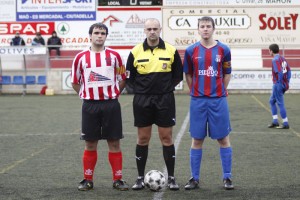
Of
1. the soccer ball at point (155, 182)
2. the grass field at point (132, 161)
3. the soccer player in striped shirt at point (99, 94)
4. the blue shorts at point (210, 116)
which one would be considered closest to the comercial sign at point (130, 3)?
the grass field at point (132, 161)

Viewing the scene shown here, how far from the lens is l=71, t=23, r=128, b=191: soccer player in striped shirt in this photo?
7516 millimetres

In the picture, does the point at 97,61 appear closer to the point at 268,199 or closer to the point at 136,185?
the point at 136,185

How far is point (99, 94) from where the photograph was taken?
7.55 metres

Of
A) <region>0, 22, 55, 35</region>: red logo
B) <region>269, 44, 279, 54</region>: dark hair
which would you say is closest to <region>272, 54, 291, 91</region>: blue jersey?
<region>269, 44, 279, 54</region>: dark hair

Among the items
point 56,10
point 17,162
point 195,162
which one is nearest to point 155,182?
point 195,162

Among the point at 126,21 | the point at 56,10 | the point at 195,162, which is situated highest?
the point at 56,10

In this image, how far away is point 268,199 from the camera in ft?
22.3

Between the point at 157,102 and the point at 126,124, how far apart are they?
8.29m

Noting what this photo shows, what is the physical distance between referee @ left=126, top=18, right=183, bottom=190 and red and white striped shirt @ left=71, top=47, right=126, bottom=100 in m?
0.16

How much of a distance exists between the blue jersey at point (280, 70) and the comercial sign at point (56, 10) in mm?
20869

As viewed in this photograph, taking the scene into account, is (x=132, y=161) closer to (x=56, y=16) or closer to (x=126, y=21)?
(x=126, y=21)

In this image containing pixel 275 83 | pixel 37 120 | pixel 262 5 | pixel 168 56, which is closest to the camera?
pixel 168 56

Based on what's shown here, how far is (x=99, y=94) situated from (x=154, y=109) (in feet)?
2.12

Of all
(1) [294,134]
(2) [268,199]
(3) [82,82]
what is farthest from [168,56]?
(1) [294,134]
